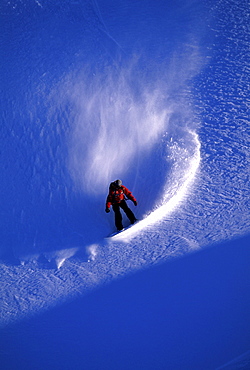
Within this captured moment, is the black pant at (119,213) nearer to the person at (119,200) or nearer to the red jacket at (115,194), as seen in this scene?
the person at (119,200)

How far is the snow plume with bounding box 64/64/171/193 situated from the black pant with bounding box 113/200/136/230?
2.21 ft

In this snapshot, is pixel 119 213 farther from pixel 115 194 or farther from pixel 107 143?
pixel 107 143

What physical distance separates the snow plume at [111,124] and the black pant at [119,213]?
0.67m

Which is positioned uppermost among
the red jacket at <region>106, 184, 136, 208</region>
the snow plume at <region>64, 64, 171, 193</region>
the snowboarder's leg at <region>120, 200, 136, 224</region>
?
the snow plume at <region>64, 64, 171, 193</region>

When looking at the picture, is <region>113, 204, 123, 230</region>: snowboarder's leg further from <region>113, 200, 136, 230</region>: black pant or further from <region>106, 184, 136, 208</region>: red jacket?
<region>106, 184, 136, 208</region>: red jacket

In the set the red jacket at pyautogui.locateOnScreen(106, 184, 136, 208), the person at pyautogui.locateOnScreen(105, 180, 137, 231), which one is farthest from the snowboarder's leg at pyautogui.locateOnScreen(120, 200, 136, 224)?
the red jacket at pyautogui.locateOnScreen(106, 184, 136, 208)

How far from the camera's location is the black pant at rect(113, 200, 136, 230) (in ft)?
16.4

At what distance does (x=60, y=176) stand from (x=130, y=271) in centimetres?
226

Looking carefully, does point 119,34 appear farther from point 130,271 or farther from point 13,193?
point 130,271

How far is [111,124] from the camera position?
5.86 metres

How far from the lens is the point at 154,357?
5.04 meters

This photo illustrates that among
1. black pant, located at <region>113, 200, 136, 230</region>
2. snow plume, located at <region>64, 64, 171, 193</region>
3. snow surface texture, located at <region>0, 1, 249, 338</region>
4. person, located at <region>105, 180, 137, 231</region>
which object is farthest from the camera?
snow plume, located at <region>64, 64, 171, 193</region>

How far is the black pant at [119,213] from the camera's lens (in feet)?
16.4

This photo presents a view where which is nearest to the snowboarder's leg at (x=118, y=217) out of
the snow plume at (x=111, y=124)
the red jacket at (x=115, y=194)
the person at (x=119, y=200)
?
the person at (x=119, y=200)
